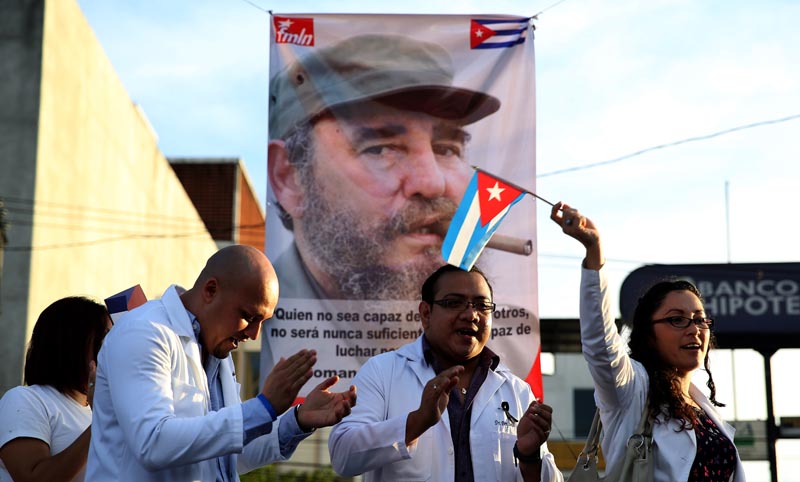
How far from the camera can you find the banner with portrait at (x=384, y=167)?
270 inches

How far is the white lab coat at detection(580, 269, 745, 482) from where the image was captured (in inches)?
181

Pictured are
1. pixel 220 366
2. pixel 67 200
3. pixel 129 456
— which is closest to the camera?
pixel 129 456

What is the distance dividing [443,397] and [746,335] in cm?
414

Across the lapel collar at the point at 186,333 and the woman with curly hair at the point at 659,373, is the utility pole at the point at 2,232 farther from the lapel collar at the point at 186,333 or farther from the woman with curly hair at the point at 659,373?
the woman with curly hair at the point at 659,373

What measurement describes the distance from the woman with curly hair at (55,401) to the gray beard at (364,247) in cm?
202

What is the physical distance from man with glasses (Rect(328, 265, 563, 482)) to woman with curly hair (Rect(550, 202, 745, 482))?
317mm

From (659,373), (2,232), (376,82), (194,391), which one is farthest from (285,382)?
(2,232)

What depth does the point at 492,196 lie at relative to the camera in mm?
6289

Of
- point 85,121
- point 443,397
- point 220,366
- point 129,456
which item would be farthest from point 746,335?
point 85,121

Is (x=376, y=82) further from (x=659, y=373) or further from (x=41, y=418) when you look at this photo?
(x=41, y=418)

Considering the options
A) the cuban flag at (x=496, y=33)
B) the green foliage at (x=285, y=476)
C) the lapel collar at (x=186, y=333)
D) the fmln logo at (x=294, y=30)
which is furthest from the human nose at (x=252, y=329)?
the green foliage at (x=285, y=476)

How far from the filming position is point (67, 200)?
15.4 metres

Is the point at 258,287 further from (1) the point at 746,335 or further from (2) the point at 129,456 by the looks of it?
(1) the point at 746,335

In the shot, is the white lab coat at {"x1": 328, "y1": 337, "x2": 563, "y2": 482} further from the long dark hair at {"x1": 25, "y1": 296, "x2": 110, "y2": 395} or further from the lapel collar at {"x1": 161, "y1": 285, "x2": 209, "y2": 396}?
the long dark hair at {"x1": 25, "y1": 296, "x2": 110, "y2": 395}
